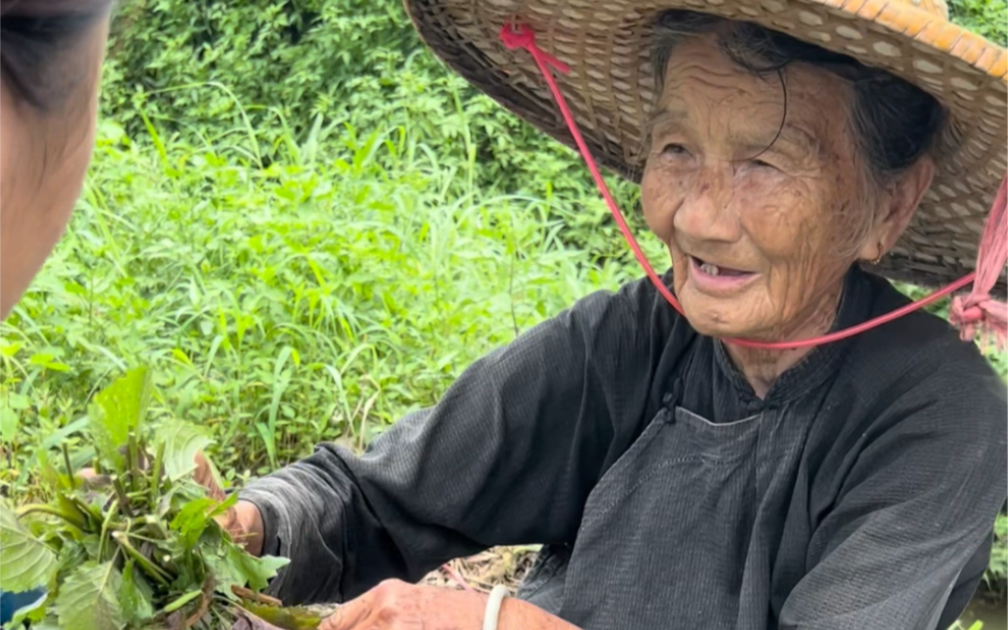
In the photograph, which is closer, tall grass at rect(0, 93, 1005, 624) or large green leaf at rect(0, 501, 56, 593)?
large green leaf at rect(0, 501, 56, 593)

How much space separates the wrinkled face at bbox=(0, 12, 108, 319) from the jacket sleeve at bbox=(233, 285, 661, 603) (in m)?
1.07

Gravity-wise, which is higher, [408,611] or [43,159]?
[43,159]

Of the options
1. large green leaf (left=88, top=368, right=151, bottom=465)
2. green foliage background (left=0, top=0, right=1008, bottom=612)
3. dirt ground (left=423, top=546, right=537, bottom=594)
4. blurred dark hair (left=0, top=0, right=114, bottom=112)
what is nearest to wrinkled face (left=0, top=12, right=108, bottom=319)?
blurred dark hair (left=0, top=0, right=114, bottom=112)

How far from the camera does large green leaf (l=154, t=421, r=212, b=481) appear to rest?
56.4 inches

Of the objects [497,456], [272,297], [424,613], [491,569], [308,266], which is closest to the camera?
[424,613]

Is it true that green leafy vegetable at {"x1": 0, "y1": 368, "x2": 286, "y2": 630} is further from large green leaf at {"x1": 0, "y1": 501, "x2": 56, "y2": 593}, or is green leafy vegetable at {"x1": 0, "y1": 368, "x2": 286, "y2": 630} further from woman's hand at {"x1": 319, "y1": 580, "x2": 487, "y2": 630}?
woman's hand at {"x1": 319, "y1": 580, "x2": 487, "y2": 630}

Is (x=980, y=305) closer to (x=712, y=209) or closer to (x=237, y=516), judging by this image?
(x=712, y=209)

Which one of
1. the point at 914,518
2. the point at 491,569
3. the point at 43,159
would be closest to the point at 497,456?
the point at 914,518

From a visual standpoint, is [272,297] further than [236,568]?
Yes

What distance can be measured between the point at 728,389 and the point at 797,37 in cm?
53

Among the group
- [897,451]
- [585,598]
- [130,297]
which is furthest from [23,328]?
[897,451]

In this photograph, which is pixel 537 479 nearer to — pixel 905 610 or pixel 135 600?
pixel 905 610

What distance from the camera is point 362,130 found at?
5.30m

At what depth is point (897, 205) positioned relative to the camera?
1.82 m
